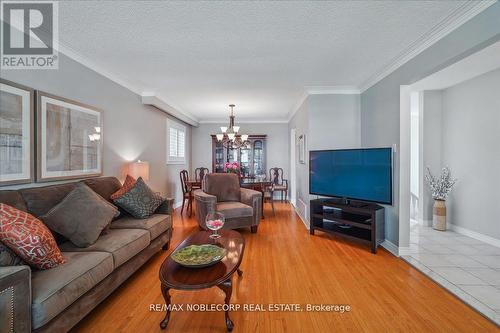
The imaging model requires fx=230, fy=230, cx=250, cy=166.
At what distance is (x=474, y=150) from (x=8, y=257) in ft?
17.5

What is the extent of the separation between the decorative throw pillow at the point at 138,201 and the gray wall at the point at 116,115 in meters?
0.76

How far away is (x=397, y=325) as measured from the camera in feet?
5.69

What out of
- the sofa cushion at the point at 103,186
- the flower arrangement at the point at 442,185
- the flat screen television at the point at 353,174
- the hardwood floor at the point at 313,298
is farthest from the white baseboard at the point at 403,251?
the sofa cushion at the point at 103,186

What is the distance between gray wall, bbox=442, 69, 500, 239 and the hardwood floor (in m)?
1.64

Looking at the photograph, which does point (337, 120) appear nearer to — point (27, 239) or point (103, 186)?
point (103, 186)

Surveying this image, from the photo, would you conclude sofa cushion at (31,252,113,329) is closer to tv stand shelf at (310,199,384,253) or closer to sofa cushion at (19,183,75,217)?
sofa cushion at (19,183,75,217)

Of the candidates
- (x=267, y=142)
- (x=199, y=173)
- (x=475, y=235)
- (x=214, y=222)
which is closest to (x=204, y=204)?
(x=214, y=222)

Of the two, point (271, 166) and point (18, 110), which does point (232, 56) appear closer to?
point (18, 110)

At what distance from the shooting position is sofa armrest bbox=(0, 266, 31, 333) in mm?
1164

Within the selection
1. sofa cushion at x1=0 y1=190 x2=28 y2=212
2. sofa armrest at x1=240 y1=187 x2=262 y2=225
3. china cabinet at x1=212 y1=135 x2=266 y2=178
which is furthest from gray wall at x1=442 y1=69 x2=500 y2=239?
sofa cushion at x1=0 y1=190 x2=28 y2=212

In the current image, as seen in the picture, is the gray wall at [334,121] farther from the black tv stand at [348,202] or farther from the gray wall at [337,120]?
the black tv stand at [348,202]

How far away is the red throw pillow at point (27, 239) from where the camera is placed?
147 centimetres

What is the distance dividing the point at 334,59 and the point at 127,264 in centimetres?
327

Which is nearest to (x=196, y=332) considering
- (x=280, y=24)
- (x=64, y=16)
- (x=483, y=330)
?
(x=483, y=330)
